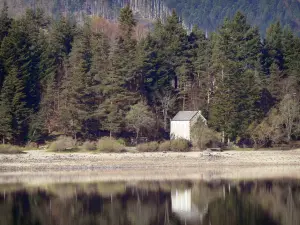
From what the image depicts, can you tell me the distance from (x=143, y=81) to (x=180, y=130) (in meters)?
10.1

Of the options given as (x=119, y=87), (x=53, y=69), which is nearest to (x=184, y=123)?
(x=119, y=87)

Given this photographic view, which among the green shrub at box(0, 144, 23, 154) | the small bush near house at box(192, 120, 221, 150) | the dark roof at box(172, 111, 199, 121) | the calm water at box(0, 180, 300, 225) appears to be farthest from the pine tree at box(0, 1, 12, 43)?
the calm water at box(0, 180, 300, 225)

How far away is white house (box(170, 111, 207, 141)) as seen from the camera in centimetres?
7131

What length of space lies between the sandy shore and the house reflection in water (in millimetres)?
7293

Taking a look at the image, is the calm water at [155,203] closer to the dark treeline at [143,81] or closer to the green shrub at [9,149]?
the green shrub at [9,149]

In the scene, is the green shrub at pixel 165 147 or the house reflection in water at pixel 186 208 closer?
the house reflection in water at pixel 186 208

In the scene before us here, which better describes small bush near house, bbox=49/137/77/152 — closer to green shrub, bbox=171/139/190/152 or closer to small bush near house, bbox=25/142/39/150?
small bush near house, bbox=25/142/39/150

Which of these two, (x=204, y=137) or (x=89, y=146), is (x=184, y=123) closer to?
(x=204, y=137)

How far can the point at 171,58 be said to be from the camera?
81875 mm

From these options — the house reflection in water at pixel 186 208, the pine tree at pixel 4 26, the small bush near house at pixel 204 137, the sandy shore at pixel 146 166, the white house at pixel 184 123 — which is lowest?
the house reflection in water at pixel 186 208

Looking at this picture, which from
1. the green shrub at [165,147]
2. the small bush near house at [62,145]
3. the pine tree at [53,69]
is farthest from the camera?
the pine tree at [53,69]

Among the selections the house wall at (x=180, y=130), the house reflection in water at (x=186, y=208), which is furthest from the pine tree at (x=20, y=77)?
the house reflection in water at (x=186, y=208)

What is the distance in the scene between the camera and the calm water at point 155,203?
1486 inches

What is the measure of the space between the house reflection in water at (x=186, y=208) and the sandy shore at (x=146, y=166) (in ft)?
23.9
